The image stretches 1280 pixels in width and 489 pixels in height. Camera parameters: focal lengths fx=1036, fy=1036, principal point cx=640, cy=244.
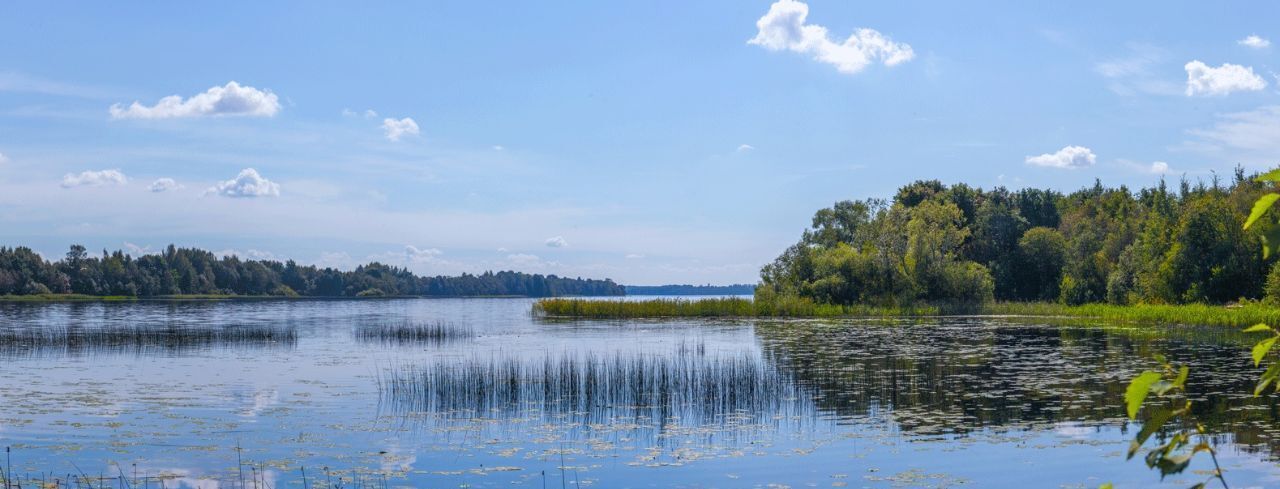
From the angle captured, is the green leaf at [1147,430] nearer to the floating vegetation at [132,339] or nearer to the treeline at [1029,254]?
the floating vegetation at [132,339]

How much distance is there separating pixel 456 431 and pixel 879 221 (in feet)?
198

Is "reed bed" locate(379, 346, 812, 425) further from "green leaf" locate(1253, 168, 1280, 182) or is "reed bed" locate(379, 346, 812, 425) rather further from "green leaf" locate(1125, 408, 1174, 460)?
"green leaf" locate(1253, 168, 1280, 182)

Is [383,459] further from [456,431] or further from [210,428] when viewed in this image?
[210,428]

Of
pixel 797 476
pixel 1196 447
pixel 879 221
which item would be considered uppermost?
pixel 879 221

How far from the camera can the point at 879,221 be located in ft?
240

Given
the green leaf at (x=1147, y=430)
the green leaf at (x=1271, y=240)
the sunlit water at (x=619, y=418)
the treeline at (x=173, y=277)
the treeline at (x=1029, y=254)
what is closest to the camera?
the green leaf at (x=1271, y=240)

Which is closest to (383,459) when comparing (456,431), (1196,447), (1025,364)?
(456,431)

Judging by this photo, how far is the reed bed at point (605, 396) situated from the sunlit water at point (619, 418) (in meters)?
0.07

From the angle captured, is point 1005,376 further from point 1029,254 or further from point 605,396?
point 1029,254

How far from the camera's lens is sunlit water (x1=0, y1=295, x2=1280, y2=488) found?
12844 millimetres

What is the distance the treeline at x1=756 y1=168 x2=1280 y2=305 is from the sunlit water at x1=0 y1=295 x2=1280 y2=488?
82.7 feet

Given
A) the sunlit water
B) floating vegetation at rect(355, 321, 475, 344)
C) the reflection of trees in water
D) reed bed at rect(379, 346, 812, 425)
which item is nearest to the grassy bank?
floating vegetation at rect(355, 321, 475, 344)

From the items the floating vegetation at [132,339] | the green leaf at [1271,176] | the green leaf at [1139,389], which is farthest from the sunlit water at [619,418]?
the green leaf at [1271,176]

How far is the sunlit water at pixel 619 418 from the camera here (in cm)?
1284
